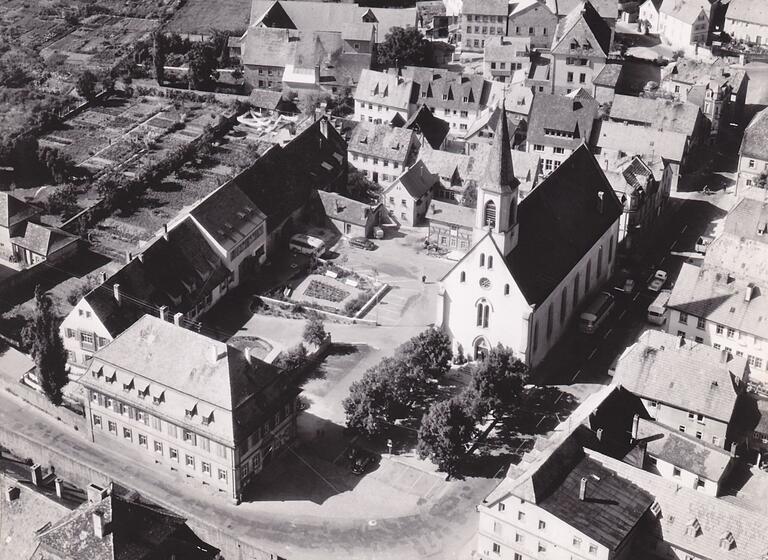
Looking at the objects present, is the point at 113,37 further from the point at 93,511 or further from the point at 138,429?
the point at 93,511

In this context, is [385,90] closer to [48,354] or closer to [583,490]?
[48,354]

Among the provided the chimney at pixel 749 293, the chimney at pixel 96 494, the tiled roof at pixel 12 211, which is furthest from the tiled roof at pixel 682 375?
the tiled roof at pixel 12 211

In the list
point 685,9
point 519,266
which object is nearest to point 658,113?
point 685,9

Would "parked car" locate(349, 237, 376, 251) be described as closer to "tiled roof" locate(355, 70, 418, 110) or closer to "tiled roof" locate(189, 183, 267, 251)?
"tiled roof" locate(189, 183, 267, 251)

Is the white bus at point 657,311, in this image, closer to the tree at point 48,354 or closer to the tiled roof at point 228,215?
the tiled roof at point 228,215

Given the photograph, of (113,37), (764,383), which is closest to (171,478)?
(764,383)

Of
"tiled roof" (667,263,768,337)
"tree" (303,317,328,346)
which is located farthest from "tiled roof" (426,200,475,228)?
"tiled roof" (667,263,768,337)
